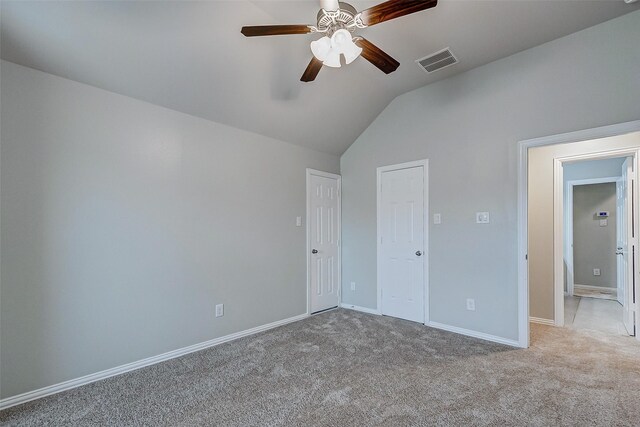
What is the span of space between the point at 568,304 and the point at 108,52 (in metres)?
6.54

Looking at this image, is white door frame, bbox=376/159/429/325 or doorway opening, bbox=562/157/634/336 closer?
white door frame, bbox=376/159/429/325

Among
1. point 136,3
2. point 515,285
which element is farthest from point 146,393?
point 515,285

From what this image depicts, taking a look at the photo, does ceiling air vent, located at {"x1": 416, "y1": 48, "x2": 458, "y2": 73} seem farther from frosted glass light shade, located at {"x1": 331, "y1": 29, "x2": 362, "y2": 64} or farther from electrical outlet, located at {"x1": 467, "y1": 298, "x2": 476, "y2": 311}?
electrical outlet, located at {"x1": 467, "y1": 298, "x2": 476, "y2": 311}

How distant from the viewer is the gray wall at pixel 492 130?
2.56m

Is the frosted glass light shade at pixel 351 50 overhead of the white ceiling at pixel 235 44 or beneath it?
beneath

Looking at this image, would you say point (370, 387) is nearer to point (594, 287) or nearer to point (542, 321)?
point (542, 321)

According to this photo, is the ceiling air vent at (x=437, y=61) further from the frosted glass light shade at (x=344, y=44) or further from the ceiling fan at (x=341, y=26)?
the frosted glass light shade at (x=344, y=44)

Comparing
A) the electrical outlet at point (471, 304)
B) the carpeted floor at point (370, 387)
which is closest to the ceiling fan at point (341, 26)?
the carpeted floor at point (370, 387)

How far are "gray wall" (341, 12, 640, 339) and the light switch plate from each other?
5 centimetres

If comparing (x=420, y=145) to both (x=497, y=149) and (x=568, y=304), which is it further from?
(x=568, y=304)

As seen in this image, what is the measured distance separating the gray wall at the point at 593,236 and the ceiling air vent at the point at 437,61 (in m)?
4.83

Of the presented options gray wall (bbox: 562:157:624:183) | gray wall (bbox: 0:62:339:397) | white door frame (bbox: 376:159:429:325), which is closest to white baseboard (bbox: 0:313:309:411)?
gray wall (bbox: 0:62:339:397)

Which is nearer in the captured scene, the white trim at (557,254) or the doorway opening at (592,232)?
the white trim at (557,254)

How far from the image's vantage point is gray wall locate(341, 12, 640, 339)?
8.41 feet
